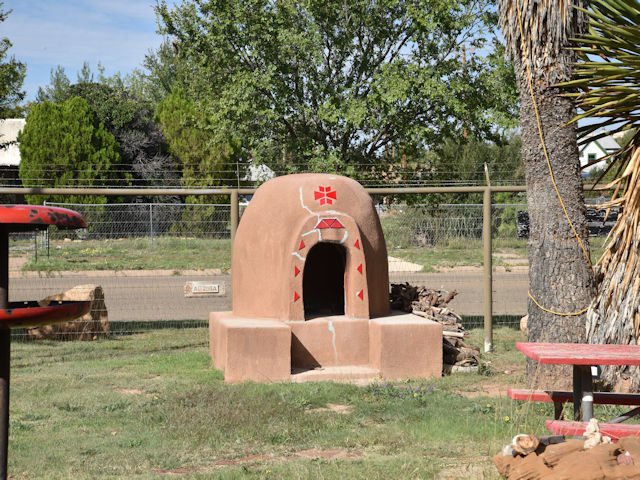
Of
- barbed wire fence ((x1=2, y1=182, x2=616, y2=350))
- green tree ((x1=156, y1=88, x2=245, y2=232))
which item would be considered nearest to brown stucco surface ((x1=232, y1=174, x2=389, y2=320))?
barbed wire fence ((x1=2, y1=182, x2=616, y2=350))

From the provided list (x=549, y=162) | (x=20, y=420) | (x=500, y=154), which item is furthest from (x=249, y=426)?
(x=500, y=154)

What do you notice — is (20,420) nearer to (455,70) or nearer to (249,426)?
(249,426)

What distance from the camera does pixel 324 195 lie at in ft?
28.4

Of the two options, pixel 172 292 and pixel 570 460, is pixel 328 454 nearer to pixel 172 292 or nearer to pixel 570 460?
pixel 570 460

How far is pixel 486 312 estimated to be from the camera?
1030cm

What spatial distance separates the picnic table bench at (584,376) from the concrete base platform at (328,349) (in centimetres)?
277

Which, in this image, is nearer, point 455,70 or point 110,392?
point 110,392

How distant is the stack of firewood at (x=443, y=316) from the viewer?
9086 millimetres

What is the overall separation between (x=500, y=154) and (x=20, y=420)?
917 inches

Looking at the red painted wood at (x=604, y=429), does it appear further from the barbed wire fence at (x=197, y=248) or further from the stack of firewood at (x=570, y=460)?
the barbed wire fence at (x=197, y=248)

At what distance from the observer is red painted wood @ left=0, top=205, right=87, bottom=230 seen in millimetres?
3301

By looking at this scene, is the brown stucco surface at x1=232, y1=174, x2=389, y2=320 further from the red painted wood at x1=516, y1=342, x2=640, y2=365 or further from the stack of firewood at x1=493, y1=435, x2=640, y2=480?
the stack of firewood at x1=493, y1=435, x2=640, y2=480

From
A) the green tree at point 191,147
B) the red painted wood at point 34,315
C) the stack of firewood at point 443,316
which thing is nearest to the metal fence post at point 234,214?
the stack of firewood at point 443,316

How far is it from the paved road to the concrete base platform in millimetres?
4086
